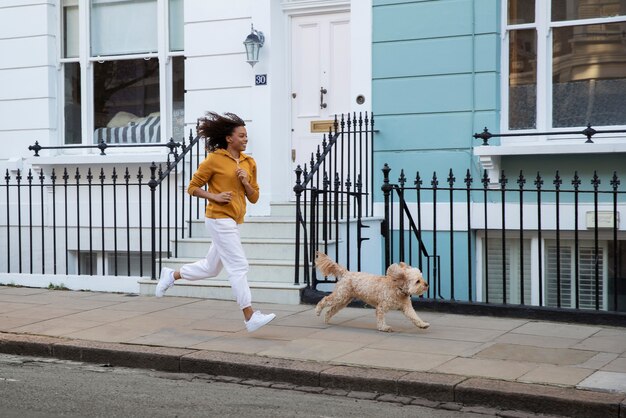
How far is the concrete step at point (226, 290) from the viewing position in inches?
388

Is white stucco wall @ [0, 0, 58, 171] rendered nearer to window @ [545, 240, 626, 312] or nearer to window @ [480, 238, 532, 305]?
window @ [480, 238, 532, 305]

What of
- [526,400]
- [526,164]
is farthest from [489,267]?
[526,400]

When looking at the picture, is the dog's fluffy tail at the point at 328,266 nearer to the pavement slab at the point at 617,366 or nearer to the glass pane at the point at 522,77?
the pavement slab at the point at 617,366

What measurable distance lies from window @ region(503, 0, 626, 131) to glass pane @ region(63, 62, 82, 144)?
596 centimetres

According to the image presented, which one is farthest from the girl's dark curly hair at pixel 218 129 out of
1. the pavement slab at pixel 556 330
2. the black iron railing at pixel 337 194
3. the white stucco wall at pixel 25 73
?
the white stucco wall at pixel 25 73

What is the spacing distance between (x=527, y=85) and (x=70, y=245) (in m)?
6.26

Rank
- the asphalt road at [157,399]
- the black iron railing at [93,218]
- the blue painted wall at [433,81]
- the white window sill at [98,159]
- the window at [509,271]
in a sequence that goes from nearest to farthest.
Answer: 1. the asphalt road at [157,399]
2. the blue painted wall at [433,81]
3. the window at [509,271]
4. the black iron railing at [93,218]
5. the white window sill at [98,159]

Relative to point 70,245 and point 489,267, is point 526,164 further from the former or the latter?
point 70,245

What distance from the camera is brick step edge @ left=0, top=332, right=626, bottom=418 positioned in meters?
6.01

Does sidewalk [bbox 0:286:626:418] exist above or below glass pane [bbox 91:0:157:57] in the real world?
below

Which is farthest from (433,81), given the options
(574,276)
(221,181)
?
(221,181)

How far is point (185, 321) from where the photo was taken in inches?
351

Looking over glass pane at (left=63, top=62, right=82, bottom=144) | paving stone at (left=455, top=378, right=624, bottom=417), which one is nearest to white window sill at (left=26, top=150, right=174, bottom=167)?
glass pane at (left=63, top=62, right=82, bottom=144)

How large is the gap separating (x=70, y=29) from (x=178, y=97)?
191cm
